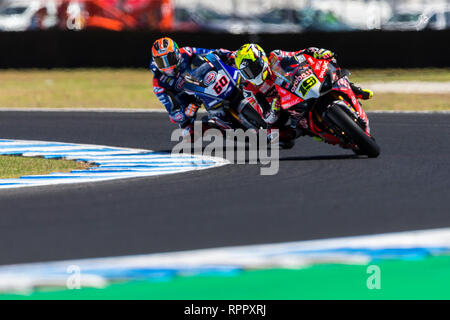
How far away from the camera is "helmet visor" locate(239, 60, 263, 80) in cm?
1060

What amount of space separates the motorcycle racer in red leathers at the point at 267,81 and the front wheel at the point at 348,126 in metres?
0.44

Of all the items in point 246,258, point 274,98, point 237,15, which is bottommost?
point 246,258

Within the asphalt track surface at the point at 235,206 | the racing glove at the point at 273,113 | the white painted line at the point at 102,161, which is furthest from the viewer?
the racing glove at the point at 273,113

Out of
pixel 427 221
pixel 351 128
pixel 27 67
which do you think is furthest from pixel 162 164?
pixel 27 67

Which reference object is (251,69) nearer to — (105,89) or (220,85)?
(220,85)

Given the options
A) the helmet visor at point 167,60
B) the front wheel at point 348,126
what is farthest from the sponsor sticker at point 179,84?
the front wheel at point 348,126

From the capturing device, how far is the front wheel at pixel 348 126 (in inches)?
405

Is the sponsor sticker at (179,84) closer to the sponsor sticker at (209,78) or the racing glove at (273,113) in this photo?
the sponsor sticker at (209,78)

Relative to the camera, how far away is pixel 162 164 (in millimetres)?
10648

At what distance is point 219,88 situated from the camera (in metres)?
11.4

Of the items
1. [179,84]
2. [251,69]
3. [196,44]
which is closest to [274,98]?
[251,69]

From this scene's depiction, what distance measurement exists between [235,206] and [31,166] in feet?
11.7

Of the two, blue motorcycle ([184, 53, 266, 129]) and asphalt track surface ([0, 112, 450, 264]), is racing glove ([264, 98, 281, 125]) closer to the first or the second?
blue motorcycle ([184, 53, 266, 129])
